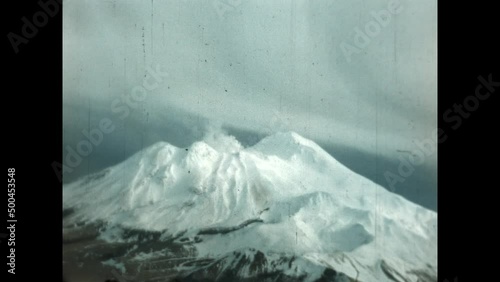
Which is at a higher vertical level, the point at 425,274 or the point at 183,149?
the point at 183,149

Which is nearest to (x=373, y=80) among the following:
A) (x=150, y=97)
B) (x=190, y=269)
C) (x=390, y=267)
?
(x=390, y=267)

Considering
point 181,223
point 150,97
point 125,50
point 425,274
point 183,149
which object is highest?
point 125,50

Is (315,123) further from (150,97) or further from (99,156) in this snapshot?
(99,156)

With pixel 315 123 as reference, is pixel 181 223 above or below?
below
